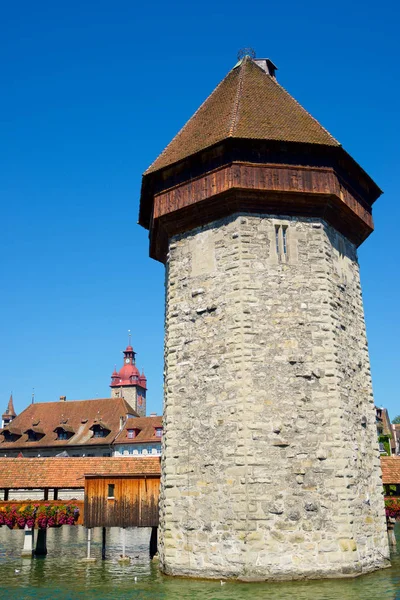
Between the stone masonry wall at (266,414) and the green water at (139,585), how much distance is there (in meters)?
0.37

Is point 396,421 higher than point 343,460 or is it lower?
higher

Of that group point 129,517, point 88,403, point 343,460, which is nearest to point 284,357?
point 343,460

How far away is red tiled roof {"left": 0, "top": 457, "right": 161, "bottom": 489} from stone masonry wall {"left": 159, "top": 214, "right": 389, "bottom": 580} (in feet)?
14.9

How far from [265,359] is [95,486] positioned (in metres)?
7.06

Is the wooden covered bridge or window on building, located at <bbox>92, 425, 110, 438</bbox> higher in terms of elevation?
window on building, located at <bbox>92, 425, 110, 438</bbox>

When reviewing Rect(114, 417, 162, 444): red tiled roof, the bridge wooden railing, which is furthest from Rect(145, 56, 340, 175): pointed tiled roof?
Rect(114, 417, 162, 444): red tiled roof

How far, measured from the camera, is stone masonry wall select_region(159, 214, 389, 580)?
11094 mm

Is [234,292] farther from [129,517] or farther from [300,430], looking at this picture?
[129,517]

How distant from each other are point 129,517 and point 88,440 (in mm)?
32477

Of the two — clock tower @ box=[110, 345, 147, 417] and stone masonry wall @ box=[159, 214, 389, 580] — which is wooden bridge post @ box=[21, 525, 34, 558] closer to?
stone masonry wall @ box=[159, 214, 389, 580]

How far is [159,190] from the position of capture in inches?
585

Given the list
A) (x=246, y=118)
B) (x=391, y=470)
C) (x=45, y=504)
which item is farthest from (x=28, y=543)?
(x=246, y=118)

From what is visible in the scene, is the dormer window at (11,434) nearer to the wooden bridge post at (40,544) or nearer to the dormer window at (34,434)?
the dormer window at (34,434)

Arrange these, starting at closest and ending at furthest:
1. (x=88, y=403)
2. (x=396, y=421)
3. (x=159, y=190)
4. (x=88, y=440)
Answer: (x=159, y=190) → (x=88, y=440) → (x=88, y=403) → (x=396, y=421)
